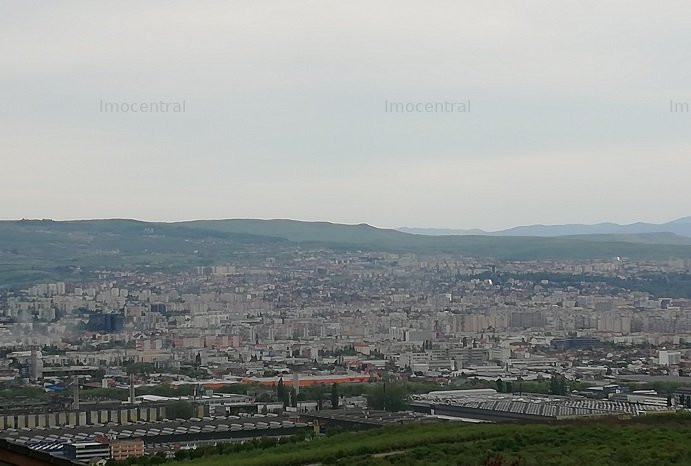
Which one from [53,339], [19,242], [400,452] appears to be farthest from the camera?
[19,242]

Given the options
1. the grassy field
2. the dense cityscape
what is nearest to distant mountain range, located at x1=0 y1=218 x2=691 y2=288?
the dense cityscape

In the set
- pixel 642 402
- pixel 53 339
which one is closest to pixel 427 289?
pixel 53 339

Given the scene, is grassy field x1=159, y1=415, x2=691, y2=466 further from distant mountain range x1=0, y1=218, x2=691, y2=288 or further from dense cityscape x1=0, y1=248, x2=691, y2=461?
distant mountain range x1=0, y1=218, x2=691, y2=288

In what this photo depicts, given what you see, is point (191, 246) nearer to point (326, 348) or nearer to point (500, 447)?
point (326, 348)

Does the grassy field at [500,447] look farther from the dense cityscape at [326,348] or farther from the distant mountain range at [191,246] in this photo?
the distant mountain range at [191,246]

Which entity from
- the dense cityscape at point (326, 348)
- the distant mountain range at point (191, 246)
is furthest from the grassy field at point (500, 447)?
the distant mountain range at point (191, 246)

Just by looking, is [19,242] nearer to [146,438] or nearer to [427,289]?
[427,289]
